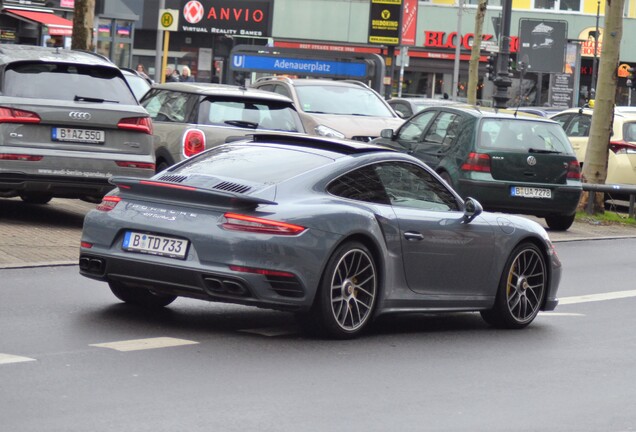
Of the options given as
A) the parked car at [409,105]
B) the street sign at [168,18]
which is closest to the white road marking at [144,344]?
the parked car at [409,105]

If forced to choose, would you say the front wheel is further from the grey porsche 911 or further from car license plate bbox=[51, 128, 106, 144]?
car license plate bbox=[51, 128, 106, 144]

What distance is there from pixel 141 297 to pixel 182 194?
4.04 feet

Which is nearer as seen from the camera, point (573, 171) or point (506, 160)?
point (506, 160)

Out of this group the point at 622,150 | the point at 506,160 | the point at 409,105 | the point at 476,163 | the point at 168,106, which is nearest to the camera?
the point at 168,106

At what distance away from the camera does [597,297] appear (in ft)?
43.5

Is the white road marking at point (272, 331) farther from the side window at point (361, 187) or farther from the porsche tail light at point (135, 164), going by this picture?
the porsche tail light at point (135, 164)

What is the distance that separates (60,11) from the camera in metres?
52.8

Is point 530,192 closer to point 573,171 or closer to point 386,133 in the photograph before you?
point 573,171

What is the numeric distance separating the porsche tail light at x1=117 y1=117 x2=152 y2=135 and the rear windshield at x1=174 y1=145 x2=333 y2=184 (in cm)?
491

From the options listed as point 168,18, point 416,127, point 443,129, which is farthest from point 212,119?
point 168,18

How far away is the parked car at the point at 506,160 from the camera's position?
63.4 feet

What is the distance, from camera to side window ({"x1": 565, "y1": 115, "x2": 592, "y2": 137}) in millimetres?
26375

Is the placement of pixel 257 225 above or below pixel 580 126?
below

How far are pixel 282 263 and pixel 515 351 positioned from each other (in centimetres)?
186
